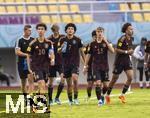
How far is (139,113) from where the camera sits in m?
16.3

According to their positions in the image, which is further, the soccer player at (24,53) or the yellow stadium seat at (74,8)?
the yellow stadium seat at (74,8)

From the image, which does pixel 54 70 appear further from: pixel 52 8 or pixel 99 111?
pixel 52 8

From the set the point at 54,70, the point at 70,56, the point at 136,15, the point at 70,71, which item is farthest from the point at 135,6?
the point at 70,71

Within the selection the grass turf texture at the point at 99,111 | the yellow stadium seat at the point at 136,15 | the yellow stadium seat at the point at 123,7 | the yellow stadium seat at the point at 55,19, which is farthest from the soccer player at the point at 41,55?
the yellow stadium seat at the point at 136,15

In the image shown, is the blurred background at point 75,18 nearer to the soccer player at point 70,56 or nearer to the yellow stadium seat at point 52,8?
the yellow stadium seat at point 52,8

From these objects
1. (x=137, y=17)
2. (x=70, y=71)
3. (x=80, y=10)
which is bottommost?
(x=70, y=71)

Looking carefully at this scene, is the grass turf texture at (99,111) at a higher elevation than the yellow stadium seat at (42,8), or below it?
below

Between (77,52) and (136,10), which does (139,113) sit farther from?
(136,10)

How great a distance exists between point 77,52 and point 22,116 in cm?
528

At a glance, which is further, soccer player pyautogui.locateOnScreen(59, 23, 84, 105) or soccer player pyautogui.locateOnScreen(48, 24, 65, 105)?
soccer player pyautogui.locateOnScreen(48, 24, 65, 105)

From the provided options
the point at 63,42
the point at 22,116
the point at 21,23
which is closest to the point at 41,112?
the point at 22,116

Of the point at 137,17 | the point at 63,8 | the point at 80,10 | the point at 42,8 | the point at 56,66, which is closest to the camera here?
the point at 56,66

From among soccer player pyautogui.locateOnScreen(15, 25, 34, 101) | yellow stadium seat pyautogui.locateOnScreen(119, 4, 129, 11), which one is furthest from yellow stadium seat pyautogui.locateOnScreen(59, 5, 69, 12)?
soccer player pyautogui.locateOnScreen(15, 25, 34, 101)

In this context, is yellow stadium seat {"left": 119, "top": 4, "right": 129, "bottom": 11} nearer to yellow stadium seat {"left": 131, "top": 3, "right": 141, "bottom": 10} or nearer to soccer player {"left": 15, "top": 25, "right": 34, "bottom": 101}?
yellow stadium seat {"left": 131, "top": 3, "right": 141, "bottom": 10}
